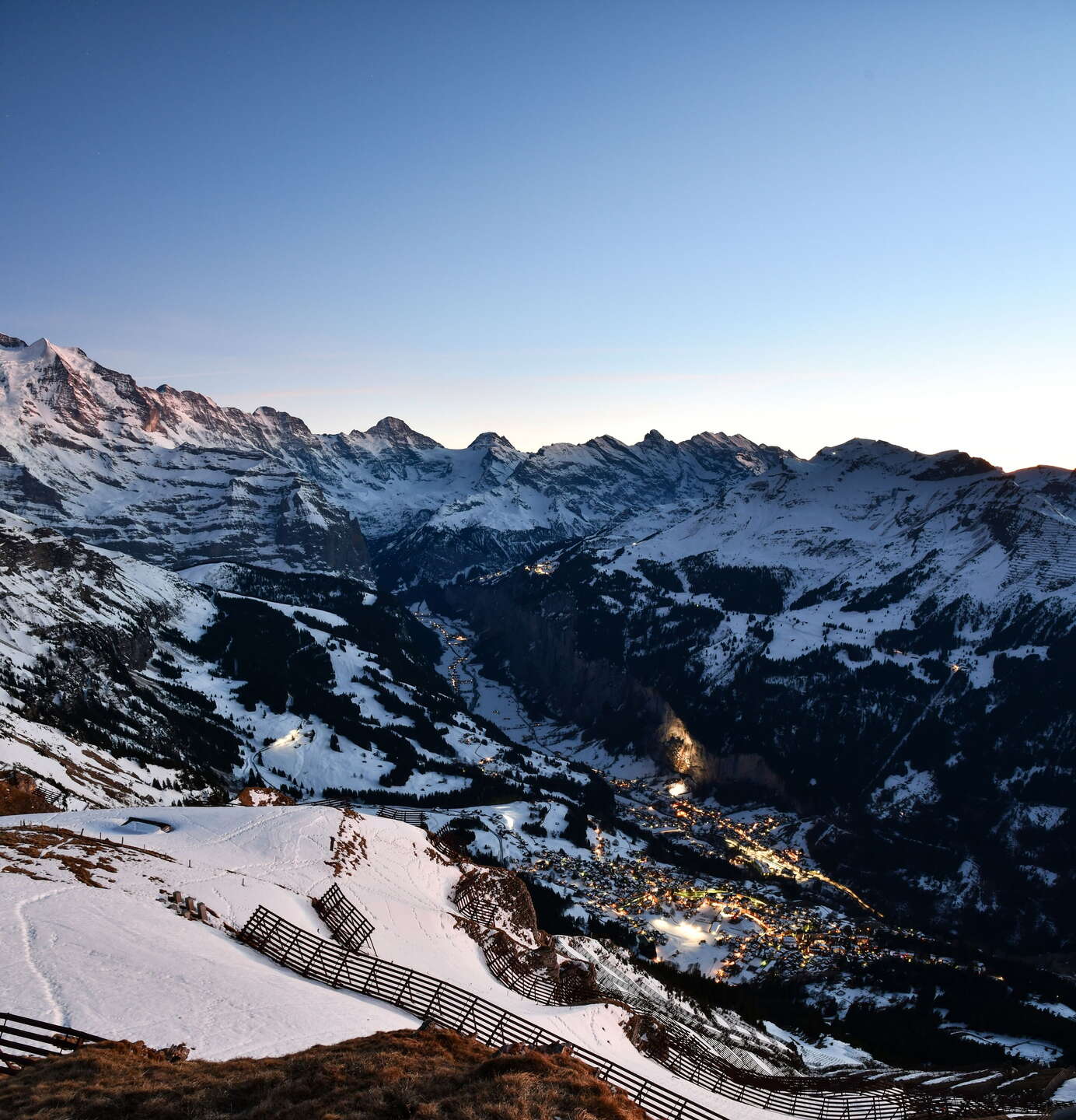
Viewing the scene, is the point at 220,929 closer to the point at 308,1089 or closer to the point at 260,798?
the point at 308,1089

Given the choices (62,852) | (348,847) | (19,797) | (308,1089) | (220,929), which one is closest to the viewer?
(308,1089)

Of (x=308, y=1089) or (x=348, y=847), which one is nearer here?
(x=308, y=1089)

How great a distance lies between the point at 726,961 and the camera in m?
122

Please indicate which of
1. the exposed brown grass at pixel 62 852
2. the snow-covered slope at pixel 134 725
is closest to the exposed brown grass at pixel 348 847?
the exposed brown grass at pixel 62 852

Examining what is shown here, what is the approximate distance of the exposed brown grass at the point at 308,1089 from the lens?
21750mm

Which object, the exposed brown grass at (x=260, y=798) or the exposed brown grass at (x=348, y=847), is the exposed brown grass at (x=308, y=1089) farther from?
the exposed brown grass at (x=260, y=798)

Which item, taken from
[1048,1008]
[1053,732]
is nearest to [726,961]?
[1048,1008]

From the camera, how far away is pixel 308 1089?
A: 77.0ft

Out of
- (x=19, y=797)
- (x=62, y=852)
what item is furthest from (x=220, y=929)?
(x=19, y=797)

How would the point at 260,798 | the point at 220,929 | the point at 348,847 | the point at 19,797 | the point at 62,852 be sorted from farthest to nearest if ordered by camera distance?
the point at 260,798 < the point at 19,797 < the point at 348,847 < the point at 62,852 < the point at 220,929

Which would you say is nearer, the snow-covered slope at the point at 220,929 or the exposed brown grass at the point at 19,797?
the snow-covered slope at the point at 220,929

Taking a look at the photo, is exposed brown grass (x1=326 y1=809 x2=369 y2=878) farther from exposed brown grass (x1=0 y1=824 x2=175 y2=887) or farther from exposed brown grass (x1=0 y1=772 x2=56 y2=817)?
exposed brown grass (x1=0 y1=772 x2=56 y2=817)

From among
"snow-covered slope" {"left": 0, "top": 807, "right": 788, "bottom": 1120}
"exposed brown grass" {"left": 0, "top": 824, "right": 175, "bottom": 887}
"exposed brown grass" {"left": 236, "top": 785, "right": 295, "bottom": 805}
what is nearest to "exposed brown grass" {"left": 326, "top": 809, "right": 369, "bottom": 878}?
"snow-covered slope" {"left": 0, "top": 807, "right": 788, "bottom": 1120}

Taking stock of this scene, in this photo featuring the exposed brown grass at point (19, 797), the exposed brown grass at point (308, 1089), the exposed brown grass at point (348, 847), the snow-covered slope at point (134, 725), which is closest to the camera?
the exposed brown grass at point (308, 1089)
